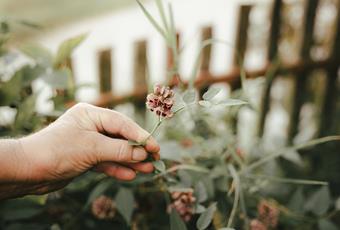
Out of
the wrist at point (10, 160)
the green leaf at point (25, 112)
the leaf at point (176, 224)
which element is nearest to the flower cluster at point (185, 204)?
the leaf at point (176, 224)

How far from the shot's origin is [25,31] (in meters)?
5.40

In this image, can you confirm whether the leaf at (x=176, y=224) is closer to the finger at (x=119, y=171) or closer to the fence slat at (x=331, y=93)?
the finger at (x=119, y=171)

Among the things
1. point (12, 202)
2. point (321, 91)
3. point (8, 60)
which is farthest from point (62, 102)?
point (321, 91)

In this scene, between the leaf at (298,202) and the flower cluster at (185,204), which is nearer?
the flower cluster at (185,204)

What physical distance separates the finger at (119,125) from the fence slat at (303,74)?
5.51 ft

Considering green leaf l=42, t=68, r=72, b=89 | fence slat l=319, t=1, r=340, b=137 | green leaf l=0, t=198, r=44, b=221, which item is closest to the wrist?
green leaf l=0, t=198, r=44, b=221

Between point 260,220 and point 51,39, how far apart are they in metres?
4.31

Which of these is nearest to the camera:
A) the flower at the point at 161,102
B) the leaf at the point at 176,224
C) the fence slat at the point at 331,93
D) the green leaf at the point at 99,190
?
the flower at the point at 161,102

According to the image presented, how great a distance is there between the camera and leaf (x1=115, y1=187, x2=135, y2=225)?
1.19m

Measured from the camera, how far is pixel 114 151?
0.98 m

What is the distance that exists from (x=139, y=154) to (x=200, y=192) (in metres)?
0.26

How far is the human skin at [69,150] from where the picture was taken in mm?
929

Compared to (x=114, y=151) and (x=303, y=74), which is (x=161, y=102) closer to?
(x=114, y=151)

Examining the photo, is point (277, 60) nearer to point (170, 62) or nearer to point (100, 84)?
point (170, 62)
